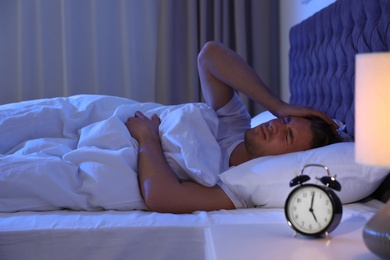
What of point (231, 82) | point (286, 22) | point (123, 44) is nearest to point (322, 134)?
point (231, 82)

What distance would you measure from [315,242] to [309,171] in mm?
567

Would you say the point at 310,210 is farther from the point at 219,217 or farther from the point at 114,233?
the point at 114,233

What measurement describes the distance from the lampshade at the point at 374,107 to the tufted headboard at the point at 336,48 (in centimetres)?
78

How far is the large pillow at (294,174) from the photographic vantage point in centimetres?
186

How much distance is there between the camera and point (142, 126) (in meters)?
2.28

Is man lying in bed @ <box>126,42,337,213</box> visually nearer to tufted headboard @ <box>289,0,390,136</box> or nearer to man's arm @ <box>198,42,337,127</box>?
man's arm @ <box>198,42,337,127</box>

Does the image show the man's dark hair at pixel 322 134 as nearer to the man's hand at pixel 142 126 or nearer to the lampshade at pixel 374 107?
the man's hand at pixel 142 126

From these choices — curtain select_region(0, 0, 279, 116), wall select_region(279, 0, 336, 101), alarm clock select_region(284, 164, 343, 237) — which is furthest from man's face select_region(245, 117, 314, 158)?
curtain select_region(0, 0, 279, 116)

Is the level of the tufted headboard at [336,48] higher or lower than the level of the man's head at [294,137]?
higher

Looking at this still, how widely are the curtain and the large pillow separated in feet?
6.53

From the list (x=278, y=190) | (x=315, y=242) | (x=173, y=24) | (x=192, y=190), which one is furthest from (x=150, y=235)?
(x=173, y=24)

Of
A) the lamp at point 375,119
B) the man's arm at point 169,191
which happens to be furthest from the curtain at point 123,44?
the lamp at point 375,119

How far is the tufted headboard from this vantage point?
6.52 feet

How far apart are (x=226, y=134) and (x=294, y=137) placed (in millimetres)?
390
